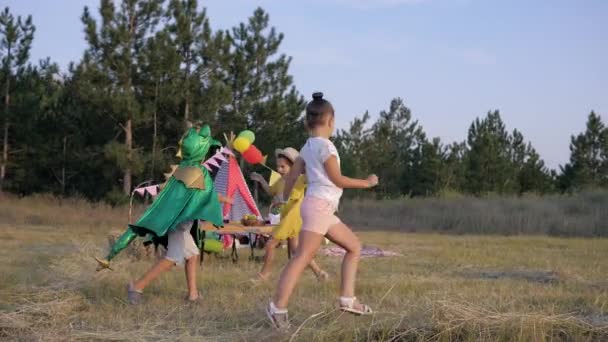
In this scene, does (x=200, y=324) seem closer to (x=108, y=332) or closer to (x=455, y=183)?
(x=108, y=332)

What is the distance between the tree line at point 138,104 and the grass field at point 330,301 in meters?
13.6

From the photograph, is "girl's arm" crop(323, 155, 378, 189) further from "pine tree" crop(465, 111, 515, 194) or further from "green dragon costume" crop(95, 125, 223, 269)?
"pine tree" crop(465, 111, 515, 194)

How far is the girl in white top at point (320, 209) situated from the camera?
4754 mm

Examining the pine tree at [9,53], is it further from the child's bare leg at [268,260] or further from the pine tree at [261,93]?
the child's bare leg at [268,260]

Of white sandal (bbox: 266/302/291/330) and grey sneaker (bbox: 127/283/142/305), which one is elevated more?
white sandal (bbox: 266/302/291/330)

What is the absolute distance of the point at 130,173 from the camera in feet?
82.2

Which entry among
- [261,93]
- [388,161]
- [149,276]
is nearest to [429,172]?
[388,161]

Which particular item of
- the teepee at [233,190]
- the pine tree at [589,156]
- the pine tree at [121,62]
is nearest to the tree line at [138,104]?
the pine tree at [121,62]

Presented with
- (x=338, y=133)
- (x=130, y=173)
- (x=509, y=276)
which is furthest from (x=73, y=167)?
(x=509, y=276)

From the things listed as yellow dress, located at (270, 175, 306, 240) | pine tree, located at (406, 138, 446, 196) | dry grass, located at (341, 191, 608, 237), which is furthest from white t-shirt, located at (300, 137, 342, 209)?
pine tree, located at (406, 138, 446, 196)

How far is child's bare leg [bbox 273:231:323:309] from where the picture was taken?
473 cm

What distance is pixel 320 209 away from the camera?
488 centimetres

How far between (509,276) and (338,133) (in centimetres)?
2654

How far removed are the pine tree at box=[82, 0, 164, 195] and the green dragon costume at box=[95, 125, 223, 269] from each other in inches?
716
